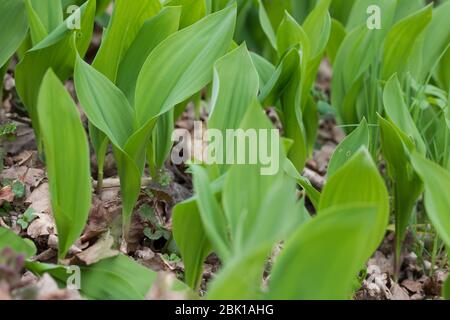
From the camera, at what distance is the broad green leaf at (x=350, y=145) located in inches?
91.7

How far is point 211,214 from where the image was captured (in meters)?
1.88

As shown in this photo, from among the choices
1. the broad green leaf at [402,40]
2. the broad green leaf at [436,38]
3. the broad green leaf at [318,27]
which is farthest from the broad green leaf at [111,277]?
the broad green leaf at [436,38]

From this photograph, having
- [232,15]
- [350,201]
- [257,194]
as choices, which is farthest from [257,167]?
[232,15]

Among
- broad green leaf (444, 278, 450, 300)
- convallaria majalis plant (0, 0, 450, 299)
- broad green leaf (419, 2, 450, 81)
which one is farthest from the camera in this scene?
broad green leaf (419, 2, 450, 81)

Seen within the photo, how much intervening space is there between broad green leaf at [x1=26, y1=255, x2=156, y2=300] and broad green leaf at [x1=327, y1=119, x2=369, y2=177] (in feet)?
2.02

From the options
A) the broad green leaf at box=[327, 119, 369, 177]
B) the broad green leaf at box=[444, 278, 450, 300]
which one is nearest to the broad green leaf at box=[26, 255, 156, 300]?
the broad green leaf at box=[327, 119, 369, 177]

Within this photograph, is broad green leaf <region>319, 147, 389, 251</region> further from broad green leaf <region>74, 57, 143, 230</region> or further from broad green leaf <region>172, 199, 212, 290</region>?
broad green leaf <region>74, 57, 143, 230</region>

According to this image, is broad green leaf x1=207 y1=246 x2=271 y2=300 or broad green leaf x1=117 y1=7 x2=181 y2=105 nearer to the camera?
broad green leaf x1=207 y1=246 x2=271 y2=300

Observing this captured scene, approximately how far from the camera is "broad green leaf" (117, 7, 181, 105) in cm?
247

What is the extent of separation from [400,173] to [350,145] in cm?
23

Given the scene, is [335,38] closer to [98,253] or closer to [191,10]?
[191,10]

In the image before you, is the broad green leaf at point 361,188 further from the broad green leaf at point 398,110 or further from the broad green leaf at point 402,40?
the broad green leaf at point 402,40

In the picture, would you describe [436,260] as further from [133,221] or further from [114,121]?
[114,121]

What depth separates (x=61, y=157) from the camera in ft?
6.62
